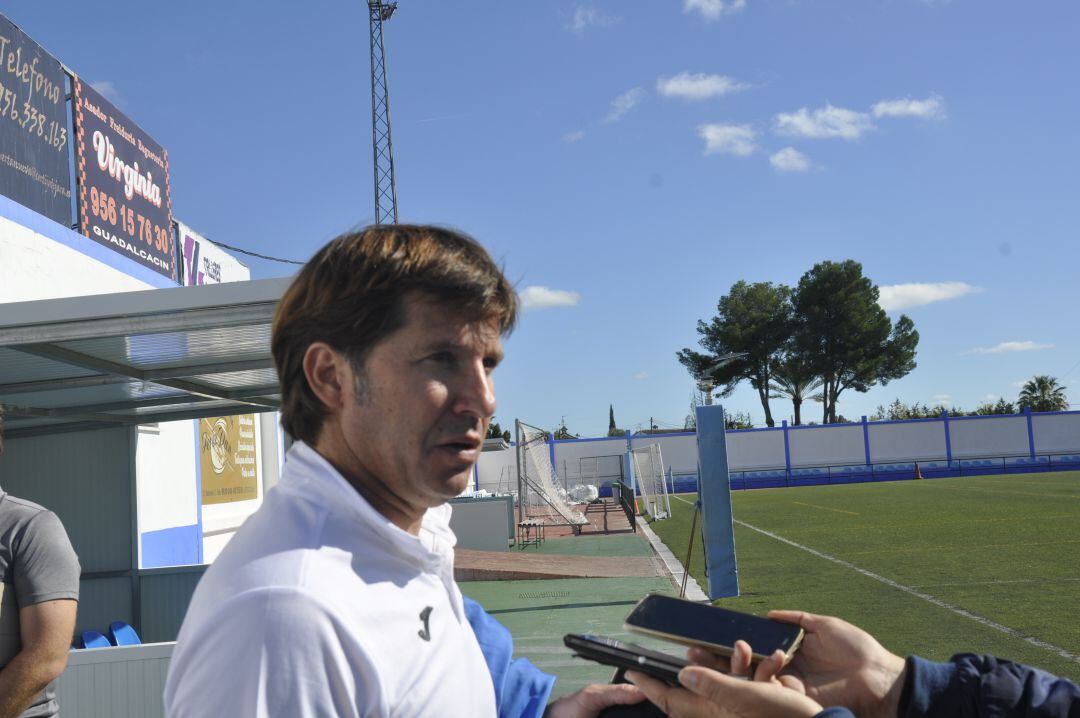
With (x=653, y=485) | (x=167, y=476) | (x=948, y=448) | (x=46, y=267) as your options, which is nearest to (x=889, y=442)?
(x=948, y=448)

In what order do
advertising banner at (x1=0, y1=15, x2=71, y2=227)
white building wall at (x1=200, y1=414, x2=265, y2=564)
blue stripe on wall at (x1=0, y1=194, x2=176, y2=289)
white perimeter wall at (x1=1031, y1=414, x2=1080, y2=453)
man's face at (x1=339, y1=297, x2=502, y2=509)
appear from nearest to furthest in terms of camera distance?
man's face at (x1=339, y1=297, x2=502, y2=509)
blue stripe on wall at (x1=0, y1=194, x2=176, y2=289)
advertising banner at (x1=0, y1=15, x2=71, y2=227)
white building wall at (x1=200, y1=414, x2=265, y2=564)
white perimeter wall at (x1=1031, y1=414, x2=1080, y2=453)

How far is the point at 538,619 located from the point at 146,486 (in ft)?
15.8

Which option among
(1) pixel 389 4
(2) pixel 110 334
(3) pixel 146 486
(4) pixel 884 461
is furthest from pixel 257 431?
(4) pixel 884 461

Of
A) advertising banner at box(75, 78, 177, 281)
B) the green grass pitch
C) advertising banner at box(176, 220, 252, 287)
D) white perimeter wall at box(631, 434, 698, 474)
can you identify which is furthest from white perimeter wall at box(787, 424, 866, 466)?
advertising banner at box(75, 78, 177, 281)

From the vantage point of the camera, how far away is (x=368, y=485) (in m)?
1.51

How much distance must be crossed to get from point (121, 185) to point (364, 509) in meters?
12.4

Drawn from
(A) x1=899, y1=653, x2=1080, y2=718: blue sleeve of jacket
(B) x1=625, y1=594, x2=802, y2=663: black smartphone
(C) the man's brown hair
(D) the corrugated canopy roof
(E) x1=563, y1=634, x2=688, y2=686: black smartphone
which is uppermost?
(D) the corrugated canopy roof

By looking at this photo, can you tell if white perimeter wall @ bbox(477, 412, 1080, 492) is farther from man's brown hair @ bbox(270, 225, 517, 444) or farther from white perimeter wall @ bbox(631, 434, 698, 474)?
man's brown hair @ bbox(270, 225, 517, 444)

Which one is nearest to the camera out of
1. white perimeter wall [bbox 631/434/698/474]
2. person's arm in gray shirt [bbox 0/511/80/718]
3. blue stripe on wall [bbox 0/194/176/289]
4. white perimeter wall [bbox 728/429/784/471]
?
person's arm in gray shirt [bbox 0/511/80/718]

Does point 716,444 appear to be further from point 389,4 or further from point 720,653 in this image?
point 389,4

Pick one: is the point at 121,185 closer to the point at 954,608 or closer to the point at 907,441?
the point at 954,608

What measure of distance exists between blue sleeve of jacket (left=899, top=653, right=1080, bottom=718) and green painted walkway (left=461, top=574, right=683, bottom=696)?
16.8 feet

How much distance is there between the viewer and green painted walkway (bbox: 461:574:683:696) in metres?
7.67

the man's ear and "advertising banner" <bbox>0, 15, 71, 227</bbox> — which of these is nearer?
the man's ear
